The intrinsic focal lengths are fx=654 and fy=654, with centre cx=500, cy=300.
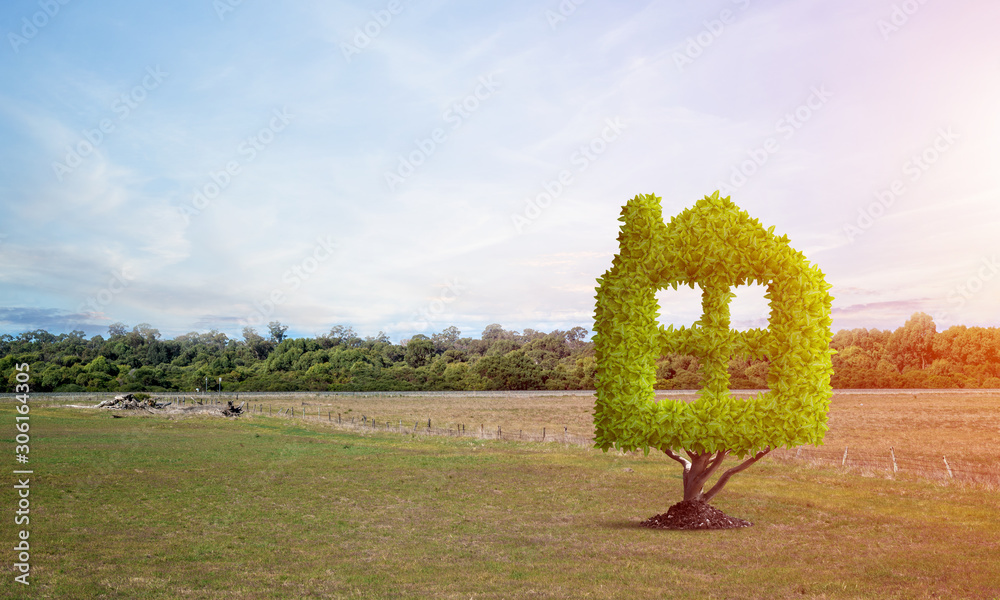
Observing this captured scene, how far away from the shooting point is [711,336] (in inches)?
732

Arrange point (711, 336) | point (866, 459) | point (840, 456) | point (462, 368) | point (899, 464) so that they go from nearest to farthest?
point (711, 336)
point (899, 464)
point (866, 459)
point (840, 456)
point (462, 368)

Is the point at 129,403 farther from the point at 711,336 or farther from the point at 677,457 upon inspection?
the point at 711,336

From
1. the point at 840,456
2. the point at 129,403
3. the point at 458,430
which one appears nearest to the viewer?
the point at 840,456

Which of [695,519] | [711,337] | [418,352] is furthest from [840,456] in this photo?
[418,352]

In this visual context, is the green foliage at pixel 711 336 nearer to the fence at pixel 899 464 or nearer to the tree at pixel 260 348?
the fence at pixel 899 464

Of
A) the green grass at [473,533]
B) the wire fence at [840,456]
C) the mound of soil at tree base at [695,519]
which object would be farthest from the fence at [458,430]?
the mound of soil at tree base at [695,519]

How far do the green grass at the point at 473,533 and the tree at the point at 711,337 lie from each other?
2.96 metres

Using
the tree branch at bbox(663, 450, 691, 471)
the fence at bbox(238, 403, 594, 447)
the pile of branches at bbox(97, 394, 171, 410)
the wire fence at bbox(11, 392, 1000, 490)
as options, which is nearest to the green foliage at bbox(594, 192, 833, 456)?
the tree branch at bbox(663, 450, 691, 471)

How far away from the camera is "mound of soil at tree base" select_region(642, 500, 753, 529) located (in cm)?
1928

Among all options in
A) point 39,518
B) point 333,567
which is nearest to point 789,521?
point 333,567

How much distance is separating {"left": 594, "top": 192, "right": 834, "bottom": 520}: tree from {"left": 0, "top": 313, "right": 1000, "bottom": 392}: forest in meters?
74.8

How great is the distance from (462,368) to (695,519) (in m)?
100

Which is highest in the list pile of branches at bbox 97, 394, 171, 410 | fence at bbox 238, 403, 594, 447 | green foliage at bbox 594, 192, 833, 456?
green foliage at bbox 594, 192, 833, 456

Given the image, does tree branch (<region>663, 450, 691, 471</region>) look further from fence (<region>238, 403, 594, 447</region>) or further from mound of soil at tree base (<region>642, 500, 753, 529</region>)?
fence (<region>238, 403, 594, 447</region>)
